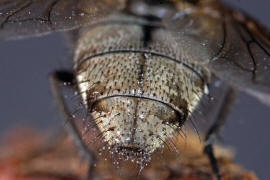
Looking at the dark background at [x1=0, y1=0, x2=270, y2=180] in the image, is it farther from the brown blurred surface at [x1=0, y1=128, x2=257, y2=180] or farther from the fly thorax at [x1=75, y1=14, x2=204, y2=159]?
the fly thorax at [x1=75, y1=14, x2=204, y2=159]

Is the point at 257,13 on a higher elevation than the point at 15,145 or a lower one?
higher

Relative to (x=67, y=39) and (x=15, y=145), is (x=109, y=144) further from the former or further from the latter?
(x=15, y=145)

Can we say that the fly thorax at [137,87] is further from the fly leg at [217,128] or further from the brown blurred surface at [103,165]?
the fly leg at [217,128]

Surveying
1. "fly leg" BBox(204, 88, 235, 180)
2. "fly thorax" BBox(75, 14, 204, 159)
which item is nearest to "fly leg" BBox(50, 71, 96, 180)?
"fly thorax" BBox(75, 14, 204, 159)

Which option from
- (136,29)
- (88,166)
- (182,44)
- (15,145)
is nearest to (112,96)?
(182,44)

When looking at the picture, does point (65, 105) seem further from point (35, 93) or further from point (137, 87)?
point (35, 93)

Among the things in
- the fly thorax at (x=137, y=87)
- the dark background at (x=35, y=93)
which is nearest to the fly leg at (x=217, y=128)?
the fly thorax at (x=137, y=87)
